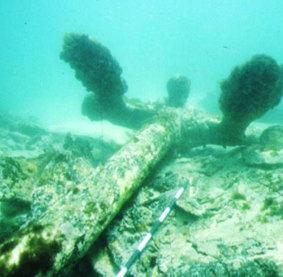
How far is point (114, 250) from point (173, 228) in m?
0.93

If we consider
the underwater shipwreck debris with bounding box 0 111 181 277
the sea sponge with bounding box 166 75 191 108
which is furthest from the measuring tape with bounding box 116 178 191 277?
the sea sponge with bounding box 166 75 191 108

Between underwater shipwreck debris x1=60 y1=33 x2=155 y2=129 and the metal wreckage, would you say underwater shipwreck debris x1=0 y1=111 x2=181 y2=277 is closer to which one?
the metal wreckage

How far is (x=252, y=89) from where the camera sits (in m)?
5.87

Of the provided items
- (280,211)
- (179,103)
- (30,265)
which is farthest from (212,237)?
(179,103)

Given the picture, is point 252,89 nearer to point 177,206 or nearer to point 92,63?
point 177,206

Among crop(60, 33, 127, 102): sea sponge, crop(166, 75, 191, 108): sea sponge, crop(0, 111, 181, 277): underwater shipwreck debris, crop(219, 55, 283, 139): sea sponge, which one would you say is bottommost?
crop(0, 111, 181, 277): underwater shipwreck debris

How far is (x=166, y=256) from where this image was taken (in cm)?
350

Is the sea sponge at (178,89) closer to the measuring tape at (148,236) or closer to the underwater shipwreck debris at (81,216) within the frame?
the underwater shipwreck debris at (81,216)

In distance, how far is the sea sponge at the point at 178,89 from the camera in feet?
38.2

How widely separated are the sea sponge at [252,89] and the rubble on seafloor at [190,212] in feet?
2.97

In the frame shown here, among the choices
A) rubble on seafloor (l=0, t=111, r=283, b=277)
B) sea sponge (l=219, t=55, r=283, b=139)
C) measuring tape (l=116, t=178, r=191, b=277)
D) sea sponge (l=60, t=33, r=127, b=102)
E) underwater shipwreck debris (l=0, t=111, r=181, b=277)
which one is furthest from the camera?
sea sponge (l=60, t=33, r=127, b=102)

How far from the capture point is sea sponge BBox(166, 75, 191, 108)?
38.2ft

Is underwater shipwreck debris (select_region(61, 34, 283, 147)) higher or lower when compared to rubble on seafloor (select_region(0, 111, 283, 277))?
higher

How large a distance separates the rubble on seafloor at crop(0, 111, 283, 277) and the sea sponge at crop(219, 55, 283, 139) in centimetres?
90
